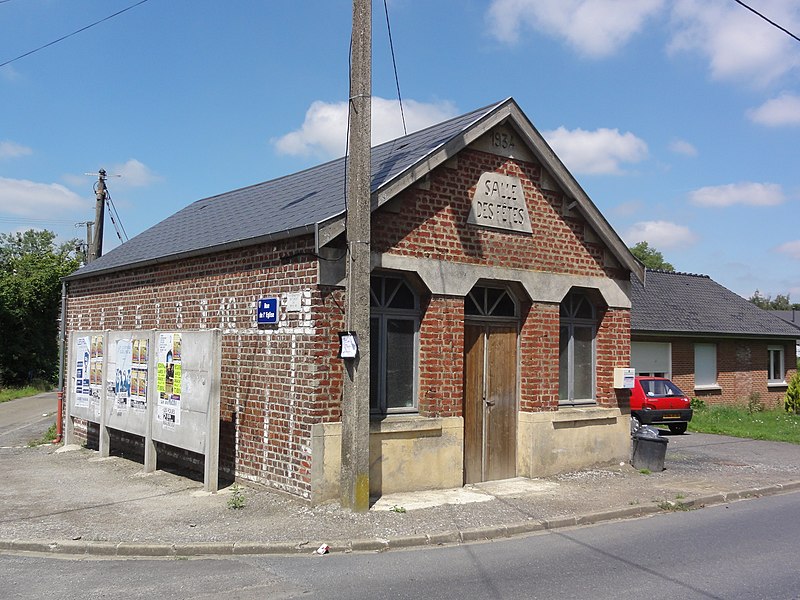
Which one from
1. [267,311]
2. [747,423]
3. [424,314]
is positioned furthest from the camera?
[747,423]

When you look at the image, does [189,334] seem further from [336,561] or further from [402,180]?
[336,561]

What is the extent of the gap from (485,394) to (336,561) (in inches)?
195

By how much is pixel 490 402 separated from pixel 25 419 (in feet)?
56.9

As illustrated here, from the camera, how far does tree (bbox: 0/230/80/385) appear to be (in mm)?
37438

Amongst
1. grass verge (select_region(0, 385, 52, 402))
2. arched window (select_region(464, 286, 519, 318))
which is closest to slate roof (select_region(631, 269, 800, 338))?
arched window (select_region(464, 286, 519, 318))

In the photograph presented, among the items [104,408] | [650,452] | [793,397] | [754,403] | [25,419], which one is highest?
[104,408]

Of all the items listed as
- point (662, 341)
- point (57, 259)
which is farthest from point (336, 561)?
point (57, 259)

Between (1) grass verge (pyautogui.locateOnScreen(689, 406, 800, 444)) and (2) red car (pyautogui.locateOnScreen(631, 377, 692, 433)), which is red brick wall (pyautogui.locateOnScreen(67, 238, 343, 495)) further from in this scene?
(1) grass verge (pyautogui.locateOnScreen(689, 406, 800, 444))

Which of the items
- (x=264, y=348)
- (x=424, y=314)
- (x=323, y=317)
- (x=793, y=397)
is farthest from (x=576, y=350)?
(x=793, y=397)

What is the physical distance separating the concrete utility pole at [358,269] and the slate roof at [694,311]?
17.8 metres

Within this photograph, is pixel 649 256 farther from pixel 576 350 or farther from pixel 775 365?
pixel 576 350

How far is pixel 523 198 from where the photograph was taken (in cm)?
1226

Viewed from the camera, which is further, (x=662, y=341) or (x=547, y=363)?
(x=662, y=341)

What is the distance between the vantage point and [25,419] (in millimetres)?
23359
